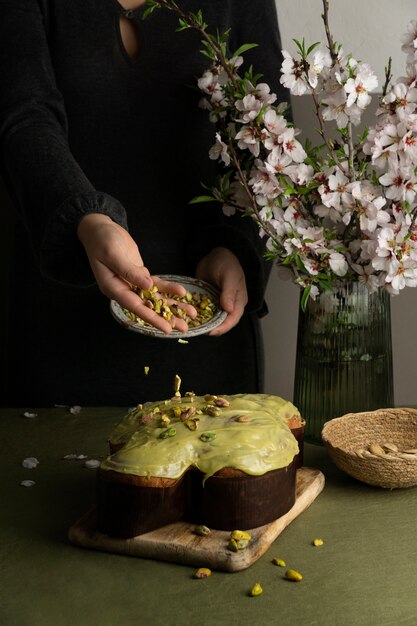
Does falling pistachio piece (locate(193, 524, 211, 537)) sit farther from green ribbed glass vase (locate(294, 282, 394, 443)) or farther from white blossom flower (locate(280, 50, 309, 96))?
white blossom flower (locate(280, 50, 309, 96))

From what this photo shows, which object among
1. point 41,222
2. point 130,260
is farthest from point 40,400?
point 130,260

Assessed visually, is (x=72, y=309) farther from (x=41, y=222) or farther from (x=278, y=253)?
(x=278, y=253)

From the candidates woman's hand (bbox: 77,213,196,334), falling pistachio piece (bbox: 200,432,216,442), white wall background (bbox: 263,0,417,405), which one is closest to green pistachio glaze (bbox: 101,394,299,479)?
falling pistachio piece (bbox: 200,432,216,442)

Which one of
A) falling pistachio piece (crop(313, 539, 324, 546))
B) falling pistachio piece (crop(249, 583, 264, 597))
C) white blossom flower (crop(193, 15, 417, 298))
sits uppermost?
white blossom flower (crop(193, 15, 417, 298))

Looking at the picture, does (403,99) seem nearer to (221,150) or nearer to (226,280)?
(221,150)

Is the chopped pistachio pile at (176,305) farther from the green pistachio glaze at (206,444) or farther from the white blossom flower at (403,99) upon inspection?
the white blossom flower at (403,99)

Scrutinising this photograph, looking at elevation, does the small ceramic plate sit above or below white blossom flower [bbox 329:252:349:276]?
below
